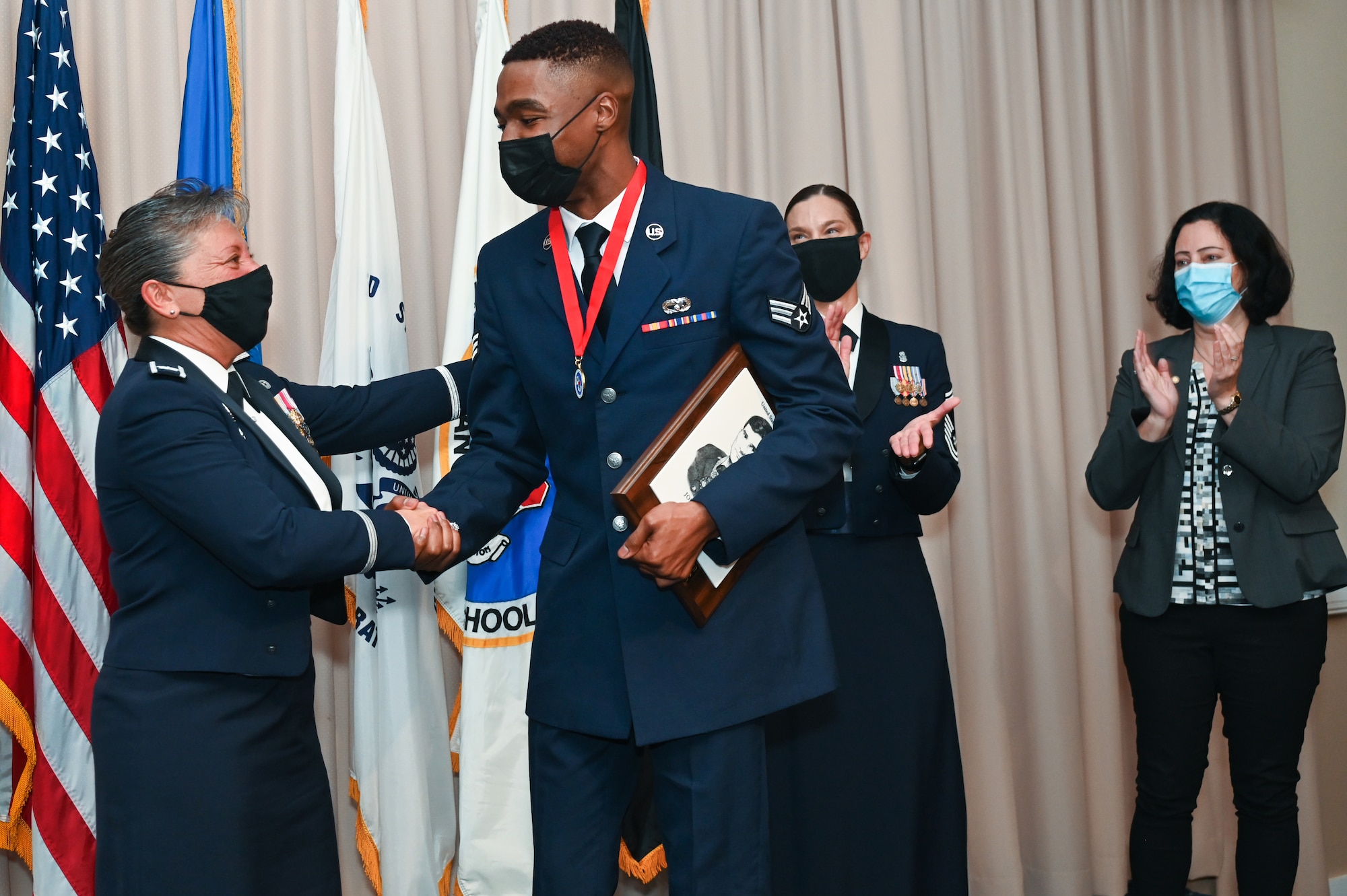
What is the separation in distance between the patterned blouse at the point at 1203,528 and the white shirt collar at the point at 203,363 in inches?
89.0

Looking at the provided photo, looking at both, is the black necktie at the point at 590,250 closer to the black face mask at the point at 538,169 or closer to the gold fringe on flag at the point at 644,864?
the black face mask at the point at 538,169

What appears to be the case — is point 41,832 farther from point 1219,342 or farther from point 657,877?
point 1219,342

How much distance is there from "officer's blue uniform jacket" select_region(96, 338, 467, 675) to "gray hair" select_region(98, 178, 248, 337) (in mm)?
126

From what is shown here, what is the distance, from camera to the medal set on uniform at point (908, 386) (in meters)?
2.75

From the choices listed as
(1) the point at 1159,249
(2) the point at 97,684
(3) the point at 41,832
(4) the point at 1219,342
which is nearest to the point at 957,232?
(1) the point at 1159,249

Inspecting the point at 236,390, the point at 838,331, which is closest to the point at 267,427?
the point at 236,390

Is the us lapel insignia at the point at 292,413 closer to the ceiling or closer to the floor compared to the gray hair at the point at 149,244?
closer to the floor

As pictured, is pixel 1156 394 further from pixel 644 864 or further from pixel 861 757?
pixel 644 864

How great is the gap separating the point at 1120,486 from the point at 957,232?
1.25m

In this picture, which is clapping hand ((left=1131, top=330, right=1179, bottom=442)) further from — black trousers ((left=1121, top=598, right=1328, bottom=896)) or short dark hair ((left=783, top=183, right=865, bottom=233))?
short dark hair ((left=783, top=183, right=865, bottom=233))

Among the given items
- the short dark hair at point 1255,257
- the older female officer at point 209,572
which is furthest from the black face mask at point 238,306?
the short dark hair at point 1255,257

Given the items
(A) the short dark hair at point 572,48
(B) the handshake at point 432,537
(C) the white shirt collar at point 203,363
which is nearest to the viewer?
(A) the short dark hair at point 572,48

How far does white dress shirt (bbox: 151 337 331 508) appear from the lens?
2.13 meters

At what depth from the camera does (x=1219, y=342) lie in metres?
2.68
